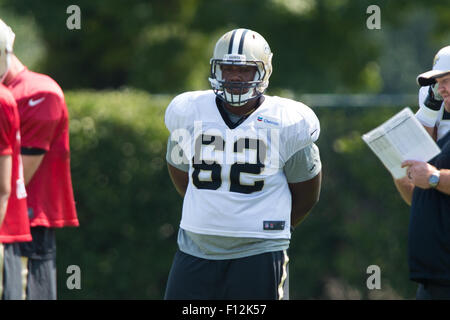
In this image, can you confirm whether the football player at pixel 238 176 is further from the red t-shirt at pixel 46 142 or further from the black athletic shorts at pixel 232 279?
the red t-shirt at pixel 46 142

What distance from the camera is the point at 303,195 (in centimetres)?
439

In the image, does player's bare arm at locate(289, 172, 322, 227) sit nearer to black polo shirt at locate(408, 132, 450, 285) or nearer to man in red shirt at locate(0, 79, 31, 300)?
black polo shirt at locate(408, 132, 450, 285)

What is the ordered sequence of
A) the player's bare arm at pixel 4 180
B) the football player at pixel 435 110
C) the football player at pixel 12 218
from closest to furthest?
the player's bare arm at pixel 4 180 → the football player at pixel 12 218 → the football player at pixel 435 110

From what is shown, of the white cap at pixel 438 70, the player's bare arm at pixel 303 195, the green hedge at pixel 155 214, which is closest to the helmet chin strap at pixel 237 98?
the player's bare arm at pixel 303 195

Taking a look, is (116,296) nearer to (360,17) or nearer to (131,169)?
(131,169)

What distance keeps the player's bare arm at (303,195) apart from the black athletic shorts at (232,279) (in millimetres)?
363

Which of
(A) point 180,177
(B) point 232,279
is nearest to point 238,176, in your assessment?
(B) point 232,279

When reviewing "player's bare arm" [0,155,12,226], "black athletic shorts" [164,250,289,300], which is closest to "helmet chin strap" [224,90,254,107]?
"black athletic shorts" [164,250,289,300]

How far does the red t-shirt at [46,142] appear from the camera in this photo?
4543mm

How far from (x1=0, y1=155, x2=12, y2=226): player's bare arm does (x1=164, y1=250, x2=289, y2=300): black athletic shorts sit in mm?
914

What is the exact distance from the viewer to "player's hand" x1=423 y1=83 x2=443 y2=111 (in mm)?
4328

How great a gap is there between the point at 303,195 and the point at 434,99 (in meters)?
0.84

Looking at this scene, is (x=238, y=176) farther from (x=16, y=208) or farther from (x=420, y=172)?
(x=16, y=208)
